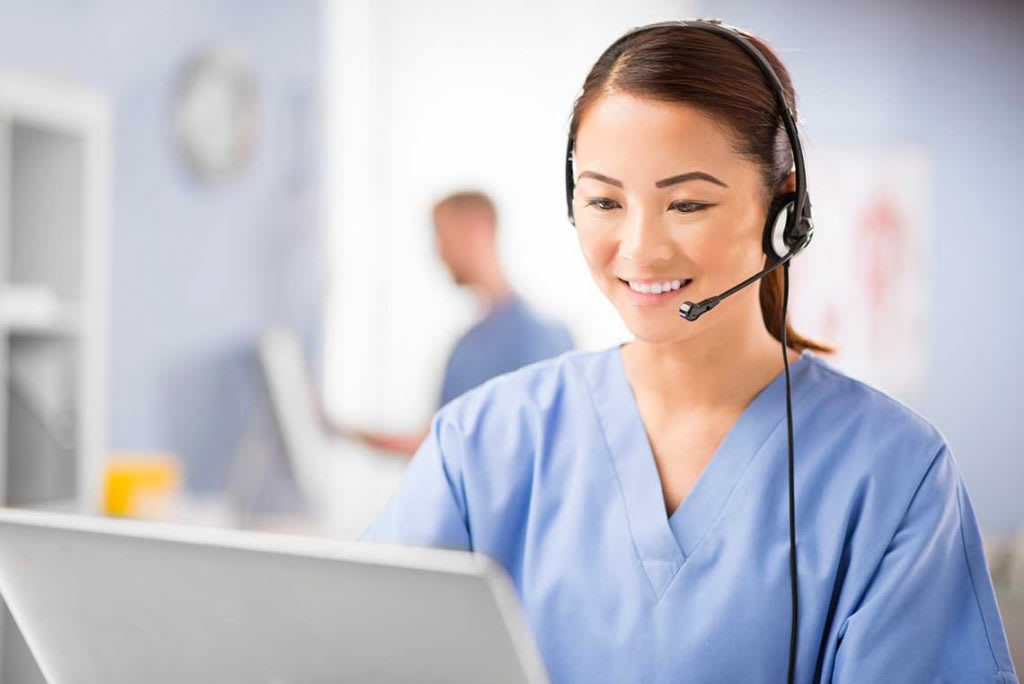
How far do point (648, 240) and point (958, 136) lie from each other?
3914 millimetres

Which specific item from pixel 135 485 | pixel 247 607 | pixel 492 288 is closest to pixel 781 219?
pixel 247 607

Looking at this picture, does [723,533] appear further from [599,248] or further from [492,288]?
[492,288]

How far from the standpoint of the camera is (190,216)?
3475mm

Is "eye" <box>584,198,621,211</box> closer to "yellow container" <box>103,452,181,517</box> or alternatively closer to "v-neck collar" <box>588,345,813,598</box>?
"v-neck collar" <box>588,345,813,598</box>

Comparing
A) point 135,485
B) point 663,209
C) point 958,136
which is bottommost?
point 135,485

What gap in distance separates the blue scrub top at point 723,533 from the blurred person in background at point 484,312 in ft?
5.09

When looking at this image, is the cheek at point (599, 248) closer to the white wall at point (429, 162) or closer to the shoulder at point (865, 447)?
the shoulder at point (865, 447)

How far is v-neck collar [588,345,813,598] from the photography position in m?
1.07

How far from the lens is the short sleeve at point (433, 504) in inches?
44.1

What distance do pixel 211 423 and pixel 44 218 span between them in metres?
1.26

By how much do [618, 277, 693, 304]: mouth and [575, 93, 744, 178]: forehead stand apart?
10cm

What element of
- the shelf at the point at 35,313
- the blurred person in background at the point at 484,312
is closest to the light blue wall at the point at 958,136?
the blurred person in background at the point at 484,312

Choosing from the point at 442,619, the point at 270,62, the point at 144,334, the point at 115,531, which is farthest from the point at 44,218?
the point at 442,619

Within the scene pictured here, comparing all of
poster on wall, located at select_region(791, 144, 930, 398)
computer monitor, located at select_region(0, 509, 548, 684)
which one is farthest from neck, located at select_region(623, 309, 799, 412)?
poster on wall, located at select_region(791, 144, 930, 398)
